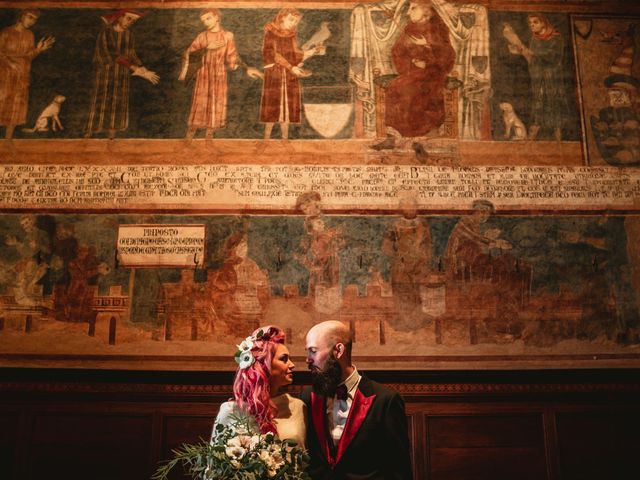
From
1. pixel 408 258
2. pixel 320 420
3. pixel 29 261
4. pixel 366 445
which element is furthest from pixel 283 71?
pixel 366 445

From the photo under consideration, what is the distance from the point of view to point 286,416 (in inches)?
199

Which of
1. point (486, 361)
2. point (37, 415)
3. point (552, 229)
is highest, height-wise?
point (552, 229)

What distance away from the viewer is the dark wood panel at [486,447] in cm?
753

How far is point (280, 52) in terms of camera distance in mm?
9039

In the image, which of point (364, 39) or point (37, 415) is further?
point (364, 39)

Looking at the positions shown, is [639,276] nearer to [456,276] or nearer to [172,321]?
[456,276]

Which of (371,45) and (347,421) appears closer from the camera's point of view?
(347,421)

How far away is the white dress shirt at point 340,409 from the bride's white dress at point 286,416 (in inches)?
7.8

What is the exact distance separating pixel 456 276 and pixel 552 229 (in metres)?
1.26

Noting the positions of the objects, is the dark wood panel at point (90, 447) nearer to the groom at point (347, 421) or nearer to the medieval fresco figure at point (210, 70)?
the groom at point (347, 421)

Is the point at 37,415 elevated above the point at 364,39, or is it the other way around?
the point at 364,39

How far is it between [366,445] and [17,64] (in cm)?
679

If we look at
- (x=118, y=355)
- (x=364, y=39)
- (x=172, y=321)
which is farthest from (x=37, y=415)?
(x=364, y=39)

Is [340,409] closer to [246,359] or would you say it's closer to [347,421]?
[347,421]
